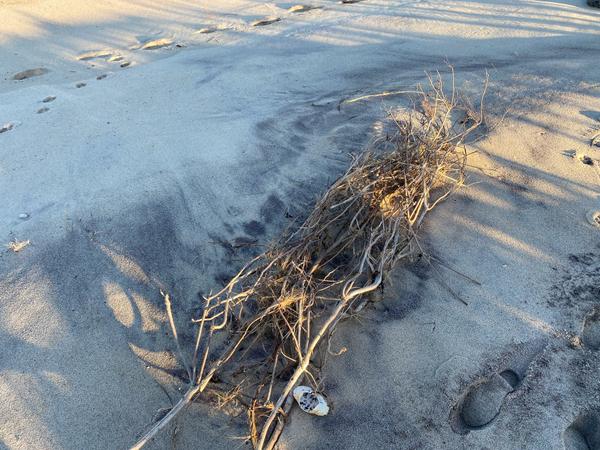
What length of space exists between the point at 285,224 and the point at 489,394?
5.39ft

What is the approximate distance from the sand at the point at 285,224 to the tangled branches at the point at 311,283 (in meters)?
0.16

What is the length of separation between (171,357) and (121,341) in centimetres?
32

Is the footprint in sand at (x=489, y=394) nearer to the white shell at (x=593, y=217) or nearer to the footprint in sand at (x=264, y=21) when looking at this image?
the white shell at (x=593, y=217)

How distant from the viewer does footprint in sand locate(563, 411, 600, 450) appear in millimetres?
2074

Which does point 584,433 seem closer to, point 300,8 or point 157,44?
point 157,44

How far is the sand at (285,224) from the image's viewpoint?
229cm

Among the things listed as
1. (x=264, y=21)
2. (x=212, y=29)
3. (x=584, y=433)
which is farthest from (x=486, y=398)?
(x=212, y=29)

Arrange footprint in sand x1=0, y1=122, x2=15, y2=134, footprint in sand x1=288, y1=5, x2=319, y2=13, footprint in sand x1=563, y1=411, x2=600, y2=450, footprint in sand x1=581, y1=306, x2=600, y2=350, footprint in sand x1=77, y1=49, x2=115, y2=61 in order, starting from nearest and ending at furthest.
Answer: footprint in sand x1=563, y1=411, x2=600, y2=450 → footprint in sand x1=581, y1=306, x2=600, y2=350 → footprint in sand x1=0, y1=122, x2=15, y2=134 → footprint in sand x1=77, y1=49, x2=115, y2=61 → footprint in sand x1=288, y1=5, x2=319, y2=13

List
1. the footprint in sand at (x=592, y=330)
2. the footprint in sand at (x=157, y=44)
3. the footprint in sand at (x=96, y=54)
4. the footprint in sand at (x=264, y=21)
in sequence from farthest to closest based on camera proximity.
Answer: the footprint in sand at (x=264, y=21) < the footprint in sand at (x=157, y=44) < the footprint in sand at (x=96, y=54) < the footprint in sand at (x=592, y=330)

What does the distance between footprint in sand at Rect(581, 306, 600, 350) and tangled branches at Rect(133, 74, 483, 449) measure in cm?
98

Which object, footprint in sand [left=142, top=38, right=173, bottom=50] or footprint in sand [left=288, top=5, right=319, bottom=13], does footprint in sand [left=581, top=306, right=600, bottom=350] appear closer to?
footprint in sand [left=142, top=38, right=173, bottom=50]

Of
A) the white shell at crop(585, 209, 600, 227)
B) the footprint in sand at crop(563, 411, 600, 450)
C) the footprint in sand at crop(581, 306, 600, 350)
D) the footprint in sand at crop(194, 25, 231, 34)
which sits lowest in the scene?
the footprint in sand at crop(563, 411, 600, 450)

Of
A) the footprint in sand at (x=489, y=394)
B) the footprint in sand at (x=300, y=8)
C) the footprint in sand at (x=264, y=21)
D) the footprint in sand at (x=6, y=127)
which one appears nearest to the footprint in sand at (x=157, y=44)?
the footprint in sand at (x=264, y=21)

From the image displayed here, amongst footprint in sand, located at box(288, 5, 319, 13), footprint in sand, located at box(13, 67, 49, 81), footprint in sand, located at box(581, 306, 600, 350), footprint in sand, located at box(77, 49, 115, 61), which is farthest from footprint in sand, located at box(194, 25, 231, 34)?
footprint in sand, located at box(581, 306, 600, 350)
